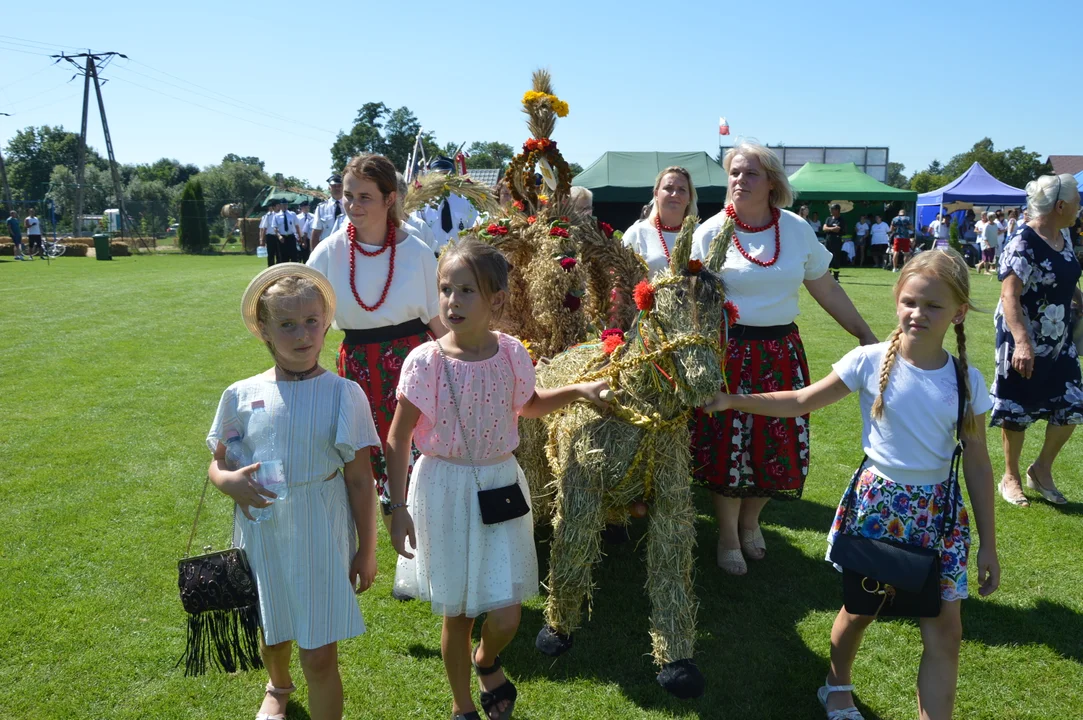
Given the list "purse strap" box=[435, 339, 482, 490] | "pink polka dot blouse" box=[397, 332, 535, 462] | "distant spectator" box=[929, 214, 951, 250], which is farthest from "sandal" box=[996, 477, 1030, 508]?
"distant spectator" box=[929, 214, 951, 250]

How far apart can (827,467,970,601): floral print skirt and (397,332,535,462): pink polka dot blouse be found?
4.23ft

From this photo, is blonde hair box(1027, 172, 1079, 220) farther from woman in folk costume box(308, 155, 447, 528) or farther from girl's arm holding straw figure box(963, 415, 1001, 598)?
woman in folk costume box(308, 155, 447, 528)

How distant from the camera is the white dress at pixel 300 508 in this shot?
2412mm

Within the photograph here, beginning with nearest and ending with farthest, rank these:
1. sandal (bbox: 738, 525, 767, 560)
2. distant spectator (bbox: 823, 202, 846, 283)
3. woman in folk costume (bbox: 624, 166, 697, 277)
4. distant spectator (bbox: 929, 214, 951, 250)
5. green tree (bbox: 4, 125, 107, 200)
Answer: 1. sandal (bbox: 738, 525, 767, 560)
2. woman in folk costume (bbox: 624, 166, 697, 277)
3. distant spectator (bbox: 823, 202, 846, 283)
4. distant spectator (bbox: 929, 214, 951, 250)
5. green tree (bbox: 4, 125, 107, 200)

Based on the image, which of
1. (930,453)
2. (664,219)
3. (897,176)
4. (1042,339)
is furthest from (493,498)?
(897,176)

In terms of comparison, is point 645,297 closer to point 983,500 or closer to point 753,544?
point 983,500

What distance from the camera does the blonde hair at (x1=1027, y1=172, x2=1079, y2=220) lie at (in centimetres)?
446

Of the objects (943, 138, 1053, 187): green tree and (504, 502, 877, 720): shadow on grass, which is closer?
(504, 502, 877, 720): shadow on grass

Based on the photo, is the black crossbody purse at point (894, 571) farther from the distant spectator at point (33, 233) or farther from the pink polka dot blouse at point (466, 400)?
the distant spectator at point (33, 233)

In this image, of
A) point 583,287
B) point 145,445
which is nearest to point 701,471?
point 583,287

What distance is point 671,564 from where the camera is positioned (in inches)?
117

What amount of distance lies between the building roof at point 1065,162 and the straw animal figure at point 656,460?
5829 centimetres

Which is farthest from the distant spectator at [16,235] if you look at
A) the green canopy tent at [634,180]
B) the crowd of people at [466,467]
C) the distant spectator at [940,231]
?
the distant spectator at [940,231]

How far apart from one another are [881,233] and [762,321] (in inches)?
898
